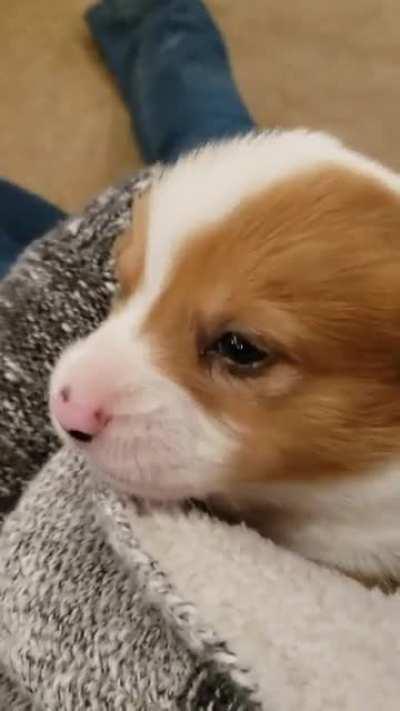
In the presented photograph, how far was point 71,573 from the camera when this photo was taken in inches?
33.2

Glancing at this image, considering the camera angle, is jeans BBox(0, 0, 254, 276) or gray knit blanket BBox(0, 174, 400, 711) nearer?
gray knit blanket BBox(0, 174, 400, 711)

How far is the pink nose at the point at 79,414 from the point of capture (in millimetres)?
743

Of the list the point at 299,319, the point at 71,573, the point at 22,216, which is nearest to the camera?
the point at 299,319

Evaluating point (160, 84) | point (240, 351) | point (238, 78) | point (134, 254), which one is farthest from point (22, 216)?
point (240, 351)

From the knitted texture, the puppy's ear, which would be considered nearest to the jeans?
the knitted texture

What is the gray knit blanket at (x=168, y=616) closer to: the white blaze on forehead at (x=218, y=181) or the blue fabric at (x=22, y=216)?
the white blaze on forehead at (x=218, y=181)

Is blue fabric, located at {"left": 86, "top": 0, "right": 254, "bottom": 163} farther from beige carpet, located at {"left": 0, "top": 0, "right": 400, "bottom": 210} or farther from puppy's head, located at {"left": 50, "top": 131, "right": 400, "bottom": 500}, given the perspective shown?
puppy's head, located at {"left": 50, "top": 131, "right": 400, "bottom": 500}

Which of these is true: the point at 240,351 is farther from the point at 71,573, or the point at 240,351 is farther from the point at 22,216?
the point at 22,216

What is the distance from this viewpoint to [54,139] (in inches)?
63.4

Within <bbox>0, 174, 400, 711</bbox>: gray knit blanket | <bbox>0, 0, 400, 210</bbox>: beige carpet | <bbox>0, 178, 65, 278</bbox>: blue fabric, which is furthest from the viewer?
<bbox>0, 0, 400, 210</bbox>: beige carpet

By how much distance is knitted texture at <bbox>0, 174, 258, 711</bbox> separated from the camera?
29.5 inches

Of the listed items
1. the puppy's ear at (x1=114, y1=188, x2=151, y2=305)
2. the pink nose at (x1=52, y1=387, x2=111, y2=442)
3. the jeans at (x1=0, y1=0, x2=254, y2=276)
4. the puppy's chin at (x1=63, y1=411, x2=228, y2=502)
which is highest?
the jeans at (x1=0, y1=0, x2=254, y2=276)

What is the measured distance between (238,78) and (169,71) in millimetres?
167

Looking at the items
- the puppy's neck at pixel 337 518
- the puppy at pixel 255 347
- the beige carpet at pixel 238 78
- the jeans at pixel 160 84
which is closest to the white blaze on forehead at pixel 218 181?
the puppy at pixel 255 347
